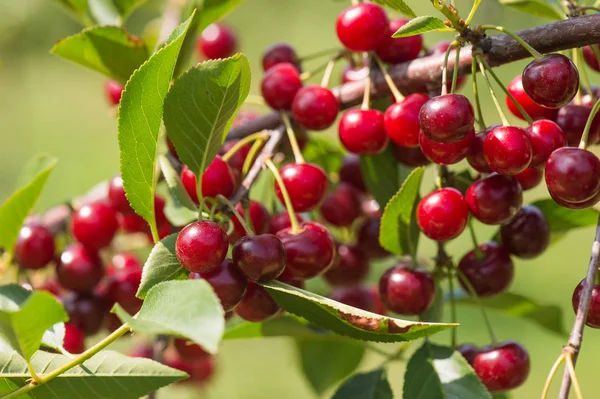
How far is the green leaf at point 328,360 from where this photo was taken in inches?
48.9

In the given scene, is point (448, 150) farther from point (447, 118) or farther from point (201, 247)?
point (201, 247)

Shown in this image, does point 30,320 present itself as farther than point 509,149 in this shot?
No

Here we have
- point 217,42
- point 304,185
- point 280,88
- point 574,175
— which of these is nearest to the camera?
point 574,175

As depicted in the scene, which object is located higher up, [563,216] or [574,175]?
[574,175]

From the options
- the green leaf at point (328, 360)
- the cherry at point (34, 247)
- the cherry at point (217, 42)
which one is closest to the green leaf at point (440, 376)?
the green leaf at point (328, 360)

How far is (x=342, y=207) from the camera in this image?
115 cm

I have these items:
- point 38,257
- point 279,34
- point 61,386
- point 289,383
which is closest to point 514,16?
point 279,34

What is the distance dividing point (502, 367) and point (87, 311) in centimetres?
59

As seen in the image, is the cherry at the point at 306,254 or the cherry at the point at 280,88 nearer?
the cherry at the point at 306,254

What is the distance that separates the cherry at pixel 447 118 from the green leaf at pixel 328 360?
0.58m

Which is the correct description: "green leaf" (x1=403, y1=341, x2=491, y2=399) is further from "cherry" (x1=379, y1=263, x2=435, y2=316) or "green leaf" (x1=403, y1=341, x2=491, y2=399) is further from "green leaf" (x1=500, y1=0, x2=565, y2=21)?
"green leaf" (x1=500, y1=0, x2=565, y2=21)

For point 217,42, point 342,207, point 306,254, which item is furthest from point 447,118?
point 217,42

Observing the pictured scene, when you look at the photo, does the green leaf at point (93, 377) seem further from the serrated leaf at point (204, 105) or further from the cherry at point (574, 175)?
the cherry at point (574, 175)

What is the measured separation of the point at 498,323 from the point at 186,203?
7.77ft
